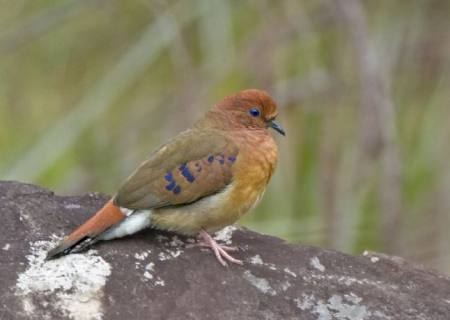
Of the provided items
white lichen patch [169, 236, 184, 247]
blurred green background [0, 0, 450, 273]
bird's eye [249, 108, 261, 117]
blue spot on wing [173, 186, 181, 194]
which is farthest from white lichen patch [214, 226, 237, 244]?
blurred green background [0, 0, 450, 273]

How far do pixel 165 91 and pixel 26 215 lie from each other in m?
2.46

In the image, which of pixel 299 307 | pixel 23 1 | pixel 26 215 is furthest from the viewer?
pixel 23 1

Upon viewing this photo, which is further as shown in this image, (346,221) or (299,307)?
(346,221)

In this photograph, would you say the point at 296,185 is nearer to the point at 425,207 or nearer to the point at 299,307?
the point at 425,207

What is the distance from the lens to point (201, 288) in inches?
202

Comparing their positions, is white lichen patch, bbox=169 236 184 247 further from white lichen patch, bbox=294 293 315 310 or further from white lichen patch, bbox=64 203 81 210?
white lichen patch, bbox=294 293 315 310

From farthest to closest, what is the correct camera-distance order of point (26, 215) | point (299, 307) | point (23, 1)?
point (23, 1)
point (26, 215)
point (299, 307)

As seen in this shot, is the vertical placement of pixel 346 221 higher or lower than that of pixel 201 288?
higher

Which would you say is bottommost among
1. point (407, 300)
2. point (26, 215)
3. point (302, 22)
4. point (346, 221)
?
point (26, 215)

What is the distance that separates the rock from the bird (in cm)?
7

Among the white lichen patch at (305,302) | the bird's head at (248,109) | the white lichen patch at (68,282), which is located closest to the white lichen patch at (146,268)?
the white lichen patch at (68,282)

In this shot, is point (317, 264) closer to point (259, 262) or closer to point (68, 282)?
point (259, 262)

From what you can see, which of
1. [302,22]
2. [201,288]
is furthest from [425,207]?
[201,288]

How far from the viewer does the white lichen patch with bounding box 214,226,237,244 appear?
5.76m
